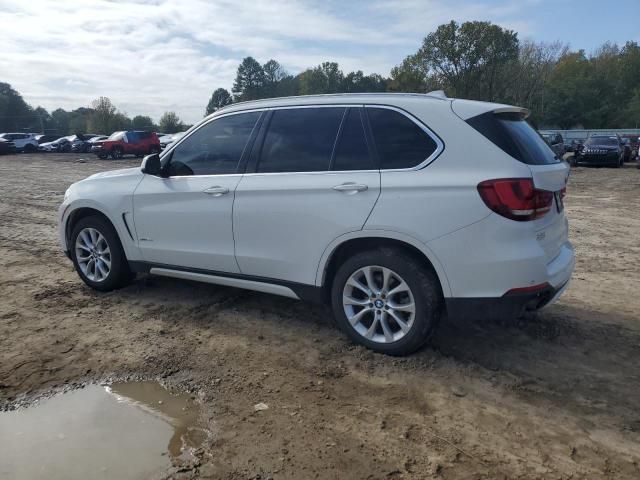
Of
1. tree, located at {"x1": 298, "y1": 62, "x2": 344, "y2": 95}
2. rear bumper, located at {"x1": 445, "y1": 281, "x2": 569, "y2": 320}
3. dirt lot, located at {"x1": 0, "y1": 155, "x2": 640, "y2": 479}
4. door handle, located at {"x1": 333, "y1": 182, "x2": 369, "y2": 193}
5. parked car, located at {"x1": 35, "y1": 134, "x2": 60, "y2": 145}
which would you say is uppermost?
tree, located at {"x1": 298, "y1": 62, "x2": 344, "y2": 95}

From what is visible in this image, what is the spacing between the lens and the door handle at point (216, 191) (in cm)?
442

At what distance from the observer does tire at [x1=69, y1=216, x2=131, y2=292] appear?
17.3 feet

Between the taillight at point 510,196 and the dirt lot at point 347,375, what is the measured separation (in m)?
1.16

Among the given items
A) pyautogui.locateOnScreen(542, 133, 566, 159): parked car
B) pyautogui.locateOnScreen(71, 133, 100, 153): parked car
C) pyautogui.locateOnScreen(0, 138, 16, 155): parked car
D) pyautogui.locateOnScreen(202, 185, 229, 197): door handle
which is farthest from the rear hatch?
pyautogui.locateOnScreen(0, 138, 16, 155): parked car

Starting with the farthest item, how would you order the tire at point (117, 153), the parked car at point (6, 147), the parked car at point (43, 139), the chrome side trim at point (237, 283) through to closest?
the parked car at point (43, 139)
the parked car at point (6, 147)
the tire at point (117, 153)
the chrome side trim at point (237, 283)

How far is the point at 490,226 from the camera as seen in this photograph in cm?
338

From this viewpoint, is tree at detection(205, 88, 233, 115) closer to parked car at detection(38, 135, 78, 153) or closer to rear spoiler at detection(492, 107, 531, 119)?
parked car at detection(38, 135, 78, 153)

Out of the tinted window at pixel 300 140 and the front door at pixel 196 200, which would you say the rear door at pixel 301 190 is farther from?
the front door at pixel 196 200

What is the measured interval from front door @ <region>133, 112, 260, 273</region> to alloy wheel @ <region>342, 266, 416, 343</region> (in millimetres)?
1139

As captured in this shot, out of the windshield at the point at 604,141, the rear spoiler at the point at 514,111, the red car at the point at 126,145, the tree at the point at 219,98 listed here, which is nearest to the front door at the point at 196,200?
the rear spoiler at the point at 514,111

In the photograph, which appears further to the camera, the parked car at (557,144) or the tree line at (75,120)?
the tree line at (75,120)

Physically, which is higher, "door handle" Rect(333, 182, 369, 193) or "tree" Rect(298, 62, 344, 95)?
"tree" Rect(298, 62, 344, 95)

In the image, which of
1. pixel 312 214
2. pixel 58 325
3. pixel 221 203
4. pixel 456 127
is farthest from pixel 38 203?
pixel 456 127

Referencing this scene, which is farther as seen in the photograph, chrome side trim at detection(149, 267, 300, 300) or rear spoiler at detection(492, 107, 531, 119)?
chrome side trim at detection(149, 267, 300, 300)
